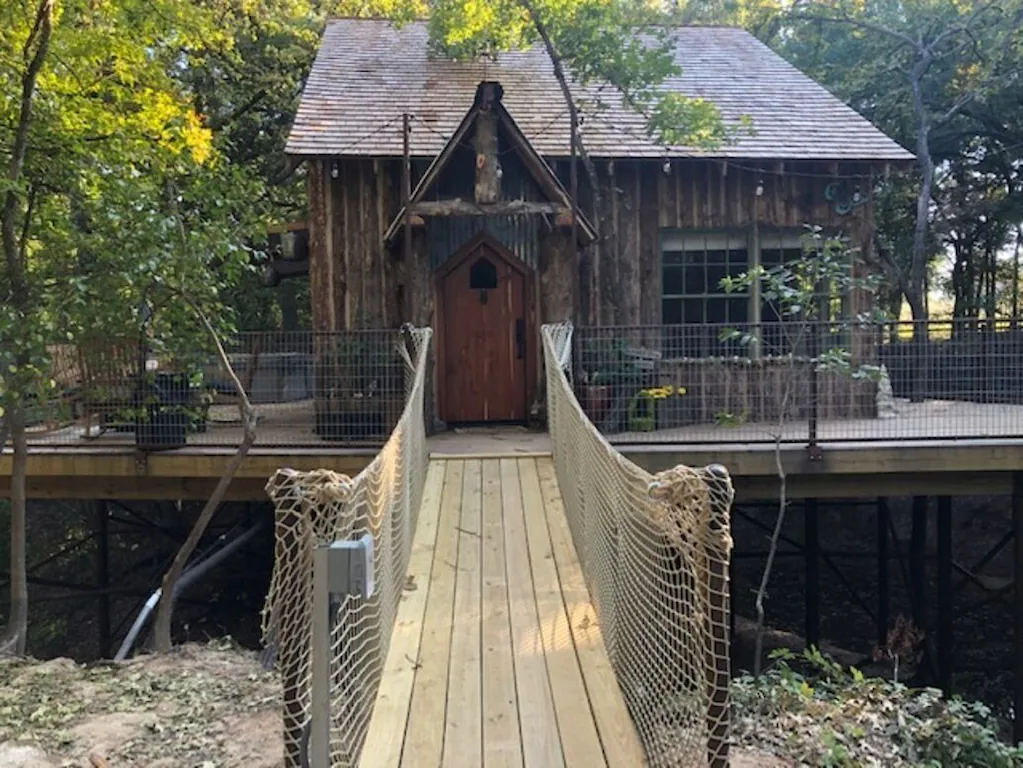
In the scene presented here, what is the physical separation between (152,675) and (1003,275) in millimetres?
26267

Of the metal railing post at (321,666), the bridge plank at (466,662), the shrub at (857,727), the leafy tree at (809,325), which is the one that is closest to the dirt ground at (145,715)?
the shrub at (857,727)

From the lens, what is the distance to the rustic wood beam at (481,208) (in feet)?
28.9

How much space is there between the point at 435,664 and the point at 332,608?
1837 mm

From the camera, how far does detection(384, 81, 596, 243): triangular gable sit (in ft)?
28.9

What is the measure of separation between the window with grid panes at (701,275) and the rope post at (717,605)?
851cm

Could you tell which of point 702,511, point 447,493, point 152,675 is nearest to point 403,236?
point 447,493

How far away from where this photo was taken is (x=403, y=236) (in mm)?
9773

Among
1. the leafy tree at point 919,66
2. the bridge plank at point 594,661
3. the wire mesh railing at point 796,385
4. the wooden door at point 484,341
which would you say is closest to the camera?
the bridge plank at point 594,661

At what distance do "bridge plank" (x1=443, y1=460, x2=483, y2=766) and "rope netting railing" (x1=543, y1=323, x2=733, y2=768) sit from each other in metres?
0.63

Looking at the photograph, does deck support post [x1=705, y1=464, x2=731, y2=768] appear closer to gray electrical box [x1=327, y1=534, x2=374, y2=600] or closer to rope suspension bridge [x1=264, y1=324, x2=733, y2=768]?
rope suspension bridge [x1=264, y1=324, x2=733, y2=768]

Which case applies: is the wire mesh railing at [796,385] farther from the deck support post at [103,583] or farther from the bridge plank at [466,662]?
the deck support post at [103,583]

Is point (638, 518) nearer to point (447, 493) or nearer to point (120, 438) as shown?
point (447, 493)

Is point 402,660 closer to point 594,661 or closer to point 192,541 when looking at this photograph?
point 594,661

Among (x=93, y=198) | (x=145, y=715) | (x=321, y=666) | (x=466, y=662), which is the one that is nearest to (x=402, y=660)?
(x=466, y=662)
